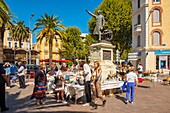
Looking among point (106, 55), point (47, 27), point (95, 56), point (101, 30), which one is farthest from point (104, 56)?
point (47, 27)

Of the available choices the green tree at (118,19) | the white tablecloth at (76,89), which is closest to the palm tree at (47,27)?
the green tree at (118,19)

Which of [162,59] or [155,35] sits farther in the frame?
[155,35]

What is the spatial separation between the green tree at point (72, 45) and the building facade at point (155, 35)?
21.8 meters

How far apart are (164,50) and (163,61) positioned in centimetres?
181

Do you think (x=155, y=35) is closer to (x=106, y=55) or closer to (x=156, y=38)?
(x=156, y=38)

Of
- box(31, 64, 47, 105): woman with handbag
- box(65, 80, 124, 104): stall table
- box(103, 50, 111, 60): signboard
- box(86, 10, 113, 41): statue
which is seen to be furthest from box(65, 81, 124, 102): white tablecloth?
box(86, 10, 113, 41): statue

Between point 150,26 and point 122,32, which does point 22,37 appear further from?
point 150,26

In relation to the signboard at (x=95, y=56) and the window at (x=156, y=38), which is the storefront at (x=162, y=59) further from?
the signboard at (x=95, y=56)

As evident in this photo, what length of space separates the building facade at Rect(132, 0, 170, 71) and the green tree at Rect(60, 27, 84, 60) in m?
21.8

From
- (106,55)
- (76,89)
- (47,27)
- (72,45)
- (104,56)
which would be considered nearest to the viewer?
(76,89)

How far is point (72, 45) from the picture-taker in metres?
49.1

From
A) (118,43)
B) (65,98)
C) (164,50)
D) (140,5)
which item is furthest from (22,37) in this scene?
(65,98)

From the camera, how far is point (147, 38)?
3011 cm

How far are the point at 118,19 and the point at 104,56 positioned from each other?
76.8 feet
